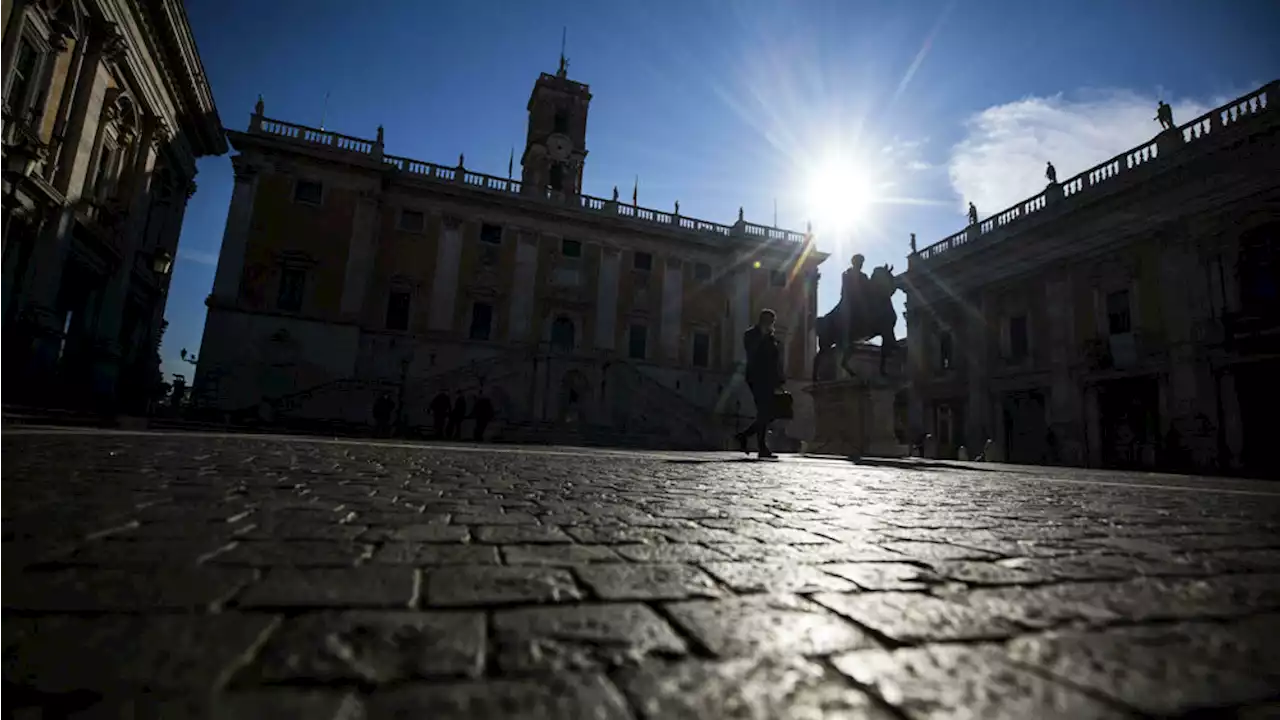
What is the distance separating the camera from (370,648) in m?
0.97

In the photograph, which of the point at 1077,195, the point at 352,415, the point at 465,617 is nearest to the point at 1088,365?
the point at 1077,195

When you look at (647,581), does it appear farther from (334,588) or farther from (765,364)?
(765,364)

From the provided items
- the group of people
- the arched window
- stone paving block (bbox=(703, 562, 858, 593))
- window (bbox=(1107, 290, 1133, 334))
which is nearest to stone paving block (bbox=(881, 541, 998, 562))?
stone paving block (bbox=(703, 562, 858, 593))

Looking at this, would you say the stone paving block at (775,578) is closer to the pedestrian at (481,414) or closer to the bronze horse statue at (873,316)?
the bronze horse statue at (873,316)

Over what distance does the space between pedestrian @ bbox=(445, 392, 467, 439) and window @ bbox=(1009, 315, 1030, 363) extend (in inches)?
819

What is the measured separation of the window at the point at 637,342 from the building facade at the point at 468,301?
0.08 metres

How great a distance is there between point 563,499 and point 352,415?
870 inches

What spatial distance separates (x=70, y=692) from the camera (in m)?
0.77

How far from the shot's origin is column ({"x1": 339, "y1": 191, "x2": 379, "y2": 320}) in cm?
2464

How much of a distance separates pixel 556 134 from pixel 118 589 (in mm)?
37622

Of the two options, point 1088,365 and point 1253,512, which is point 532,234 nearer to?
point 1088,365

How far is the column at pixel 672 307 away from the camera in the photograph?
30.1 metres

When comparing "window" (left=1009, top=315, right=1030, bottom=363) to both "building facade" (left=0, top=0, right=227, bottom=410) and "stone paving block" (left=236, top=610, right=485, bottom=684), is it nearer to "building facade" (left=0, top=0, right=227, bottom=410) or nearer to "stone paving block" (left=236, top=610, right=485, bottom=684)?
"stone paving block" (left=236, top=610, right=485, bottom=684)

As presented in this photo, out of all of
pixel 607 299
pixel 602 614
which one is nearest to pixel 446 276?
pixel 607 299
